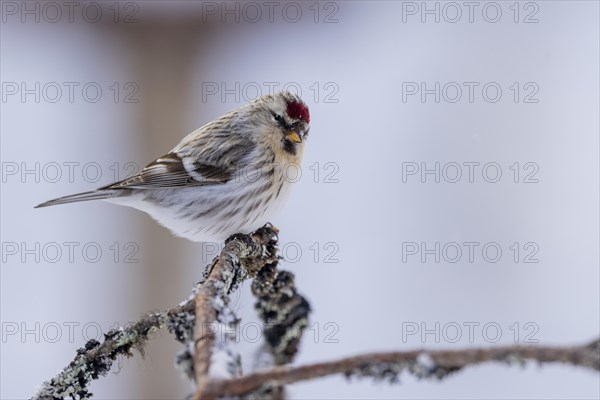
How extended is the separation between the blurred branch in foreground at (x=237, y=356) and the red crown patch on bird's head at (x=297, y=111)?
0.90 metres

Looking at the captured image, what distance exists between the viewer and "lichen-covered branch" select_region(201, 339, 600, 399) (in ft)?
2.49

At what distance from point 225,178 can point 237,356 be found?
1830 millimetres

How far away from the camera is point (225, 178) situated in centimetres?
267

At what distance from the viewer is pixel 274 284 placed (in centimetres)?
179

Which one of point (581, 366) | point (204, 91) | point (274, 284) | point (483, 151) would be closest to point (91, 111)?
point (204, 91)

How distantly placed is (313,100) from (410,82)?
76 centimetres

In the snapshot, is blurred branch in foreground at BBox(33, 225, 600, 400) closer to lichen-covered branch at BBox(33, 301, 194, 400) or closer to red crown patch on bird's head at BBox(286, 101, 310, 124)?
lichen-covered branch at BBox(33, 301, 194, 400)

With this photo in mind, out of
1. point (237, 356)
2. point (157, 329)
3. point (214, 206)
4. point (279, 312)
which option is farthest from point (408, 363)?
point (214, 206)

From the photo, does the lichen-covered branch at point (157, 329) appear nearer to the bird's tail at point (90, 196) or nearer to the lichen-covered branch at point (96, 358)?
the lichen-covered branch at point (96, 358)

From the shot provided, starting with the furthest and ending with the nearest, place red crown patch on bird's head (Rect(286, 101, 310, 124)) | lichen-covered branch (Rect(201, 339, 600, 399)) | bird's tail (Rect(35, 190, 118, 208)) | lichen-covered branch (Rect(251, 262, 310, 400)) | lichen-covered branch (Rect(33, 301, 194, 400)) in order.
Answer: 1. red crown patch on bird's head (Rect(286, 101, 310, 124))
2. bird's tail (Rect(35, 190, 118, 208))
3. lichen-covered branch (Rect(251, 262, 310, 400))
4. lichen-covered branch (Rect(33, 301, 194, 400))
5. lichen-covered branch (Rect(201, 339, 600, 399))

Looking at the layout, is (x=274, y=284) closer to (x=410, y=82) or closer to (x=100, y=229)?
→ (x=100, y=229)

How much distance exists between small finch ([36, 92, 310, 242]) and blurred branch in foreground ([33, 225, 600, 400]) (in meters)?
0.65

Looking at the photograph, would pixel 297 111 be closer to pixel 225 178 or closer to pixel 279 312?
pixel 225 178

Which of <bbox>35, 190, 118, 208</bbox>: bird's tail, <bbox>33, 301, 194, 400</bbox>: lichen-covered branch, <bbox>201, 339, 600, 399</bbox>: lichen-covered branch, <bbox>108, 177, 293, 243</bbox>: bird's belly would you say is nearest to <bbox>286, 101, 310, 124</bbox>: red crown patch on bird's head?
<bbox>108, 177, 293, 243</bbox>: bird's belly
